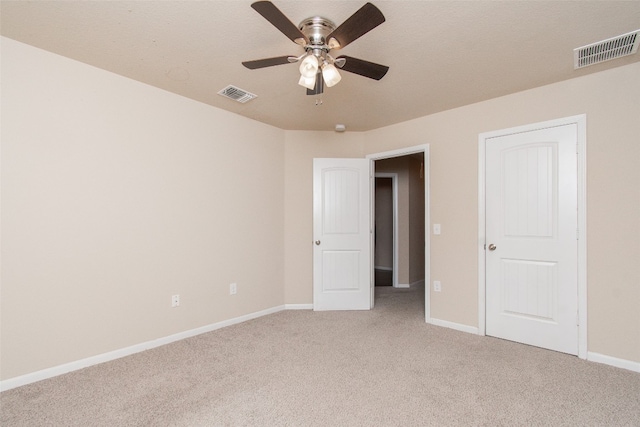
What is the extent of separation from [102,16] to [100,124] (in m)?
0.96

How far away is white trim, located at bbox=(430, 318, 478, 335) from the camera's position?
3248mm

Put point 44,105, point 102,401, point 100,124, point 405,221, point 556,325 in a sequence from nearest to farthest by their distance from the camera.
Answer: point 102,401 → point 44,105 → point 100,124 → point 556,325 → point 405,221

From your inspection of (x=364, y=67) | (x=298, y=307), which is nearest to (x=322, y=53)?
(x=364, y=67)

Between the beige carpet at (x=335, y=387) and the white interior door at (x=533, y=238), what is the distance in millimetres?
230

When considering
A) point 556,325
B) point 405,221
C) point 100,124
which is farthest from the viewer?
point 405,221

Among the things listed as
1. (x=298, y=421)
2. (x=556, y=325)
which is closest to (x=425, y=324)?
(x=556, y=325)

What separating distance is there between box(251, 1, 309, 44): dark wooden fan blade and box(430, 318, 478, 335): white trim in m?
3.16

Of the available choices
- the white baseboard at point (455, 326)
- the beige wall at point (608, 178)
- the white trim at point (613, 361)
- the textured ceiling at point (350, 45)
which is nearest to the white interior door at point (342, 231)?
the white baseboard at point (455, 326)

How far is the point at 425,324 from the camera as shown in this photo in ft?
11.5

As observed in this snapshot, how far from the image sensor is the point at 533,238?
292 cm

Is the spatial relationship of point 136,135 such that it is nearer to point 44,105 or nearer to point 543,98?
point 44,105

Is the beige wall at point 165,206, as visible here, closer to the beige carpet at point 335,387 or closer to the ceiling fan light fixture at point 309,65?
the beige carpet at point 335,387

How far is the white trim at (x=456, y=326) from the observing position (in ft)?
10.7

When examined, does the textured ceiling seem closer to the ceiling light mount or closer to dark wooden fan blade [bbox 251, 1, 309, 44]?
the ceiling light mount
